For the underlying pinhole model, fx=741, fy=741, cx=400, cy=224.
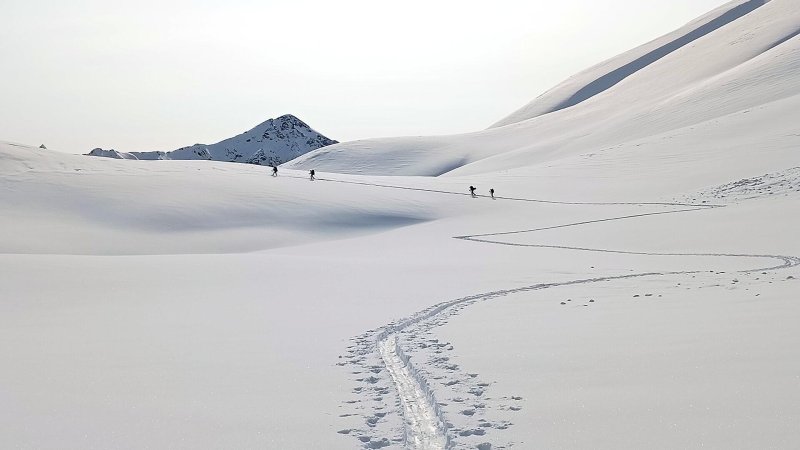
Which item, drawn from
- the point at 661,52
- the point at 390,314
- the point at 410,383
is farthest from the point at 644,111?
the point at 661,52

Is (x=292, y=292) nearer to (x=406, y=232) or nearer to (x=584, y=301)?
(x=584, y=301)

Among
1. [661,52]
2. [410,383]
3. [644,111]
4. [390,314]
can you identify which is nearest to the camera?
[410,383]

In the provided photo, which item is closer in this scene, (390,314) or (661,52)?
(390,314)

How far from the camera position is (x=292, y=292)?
17422 mm

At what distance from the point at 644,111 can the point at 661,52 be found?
113417 millimetres

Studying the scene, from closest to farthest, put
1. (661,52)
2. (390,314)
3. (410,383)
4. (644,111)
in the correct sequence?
(410,383), (390,314), (644,111), (661,52)

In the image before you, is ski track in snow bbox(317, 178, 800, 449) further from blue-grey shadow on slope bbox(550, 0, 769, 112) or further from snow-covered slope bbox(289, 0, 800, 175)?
blue-grey shadow on slope bbox(550, 0, 769, 112)

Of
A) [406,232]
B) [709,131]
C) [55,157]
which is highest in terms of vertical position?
[709,131]

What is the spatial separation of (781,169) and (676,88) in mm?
71397

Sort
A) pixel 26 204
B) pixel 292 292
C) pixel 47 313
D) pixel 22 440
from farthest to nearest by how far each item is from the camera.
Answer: pixel 26 204 < pixel 292 292 < pixel 47 313 < pixel 22 440

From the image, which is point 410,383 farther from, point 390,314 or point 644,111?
point 644,111

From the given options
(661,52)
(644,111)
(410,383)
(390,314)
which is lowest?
(390,314)

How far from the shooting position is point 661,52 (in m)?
196

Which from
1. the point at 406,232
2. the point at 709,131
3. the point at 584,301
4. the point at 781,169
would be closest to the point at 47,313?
the point at 584,301
